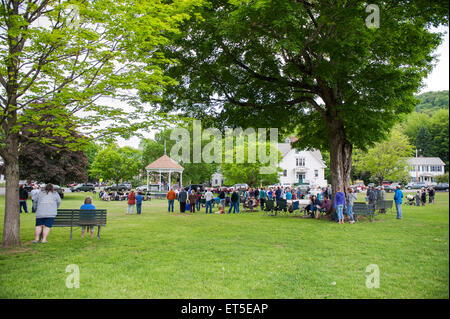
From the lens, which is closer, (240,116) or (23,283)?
(23,283)

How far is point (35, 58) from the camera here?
8570 mm

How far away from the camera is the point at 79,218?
1073 centimetres

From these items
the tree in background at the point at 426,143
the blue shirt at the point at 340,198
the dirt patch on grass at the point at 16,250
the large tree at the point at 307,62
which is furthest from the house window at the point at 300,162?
the dirt patch on grass at the point at 16,250

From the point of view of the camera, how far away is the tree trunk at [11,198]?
9211mm

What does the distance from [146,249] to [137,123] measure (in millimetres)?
4190

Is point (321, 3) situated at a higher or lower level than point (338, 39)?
higher

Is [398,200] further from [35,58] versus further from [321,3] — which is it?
[35,58]

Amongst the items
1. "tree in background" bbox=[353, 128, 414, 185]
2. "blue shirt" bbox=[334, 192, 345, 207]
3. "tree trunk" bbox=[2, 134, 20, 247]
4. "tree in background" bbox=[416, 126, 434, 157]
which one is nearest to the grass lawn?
"tree trunk" bbox=[2, 134, 20, 247]

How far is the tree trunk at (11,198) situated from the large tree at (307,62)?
24.1 ft

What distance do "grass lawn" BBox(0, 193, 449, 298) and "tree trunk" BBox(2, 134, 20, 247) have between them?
471 mm

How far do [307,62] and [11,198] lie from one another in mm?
13085

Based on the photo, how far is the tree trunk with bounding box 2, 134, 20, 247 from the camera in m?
9.21

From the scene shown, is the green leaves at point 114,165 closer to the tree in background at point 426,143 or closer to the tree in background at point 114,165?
the tree in background at point 114,165
